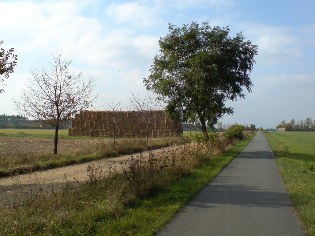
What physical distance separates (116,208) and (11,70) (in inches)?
312

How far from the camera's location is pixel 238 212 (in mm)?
9383

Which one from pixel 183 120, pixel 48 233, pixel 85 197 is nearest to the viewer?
pixel 48 233

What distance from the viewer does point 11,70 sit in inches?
574

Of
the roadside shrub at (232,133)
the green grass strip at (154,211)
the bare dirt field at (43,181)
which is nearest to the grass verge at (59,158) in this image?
the bare dirt field at (43,181)

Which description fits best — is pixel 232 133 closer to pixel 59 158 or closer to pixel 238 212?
pixel 59 158

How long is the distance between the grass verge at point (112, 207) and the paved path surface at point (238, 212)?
37 centimetres

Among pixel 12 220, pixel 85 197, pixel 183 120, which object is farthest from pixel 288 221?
pixel 183 120

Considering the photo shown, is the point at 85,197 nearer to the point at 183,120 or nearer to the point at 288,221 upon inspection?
the point at 288,221

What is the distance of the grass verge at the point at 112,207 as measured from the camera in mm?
7363

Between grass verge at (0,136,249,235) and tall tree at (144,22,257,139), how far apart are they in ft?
49.8

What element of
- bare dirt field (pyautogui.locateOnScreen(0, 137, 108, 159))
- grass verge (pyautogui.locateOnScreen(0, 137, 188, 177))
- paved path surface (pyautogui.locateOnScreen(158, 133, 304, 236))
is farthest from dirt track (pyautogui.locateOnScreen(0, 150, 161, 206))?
bare dirt field (pyautogui.locateOnScreen(0, 137, 108, 159))

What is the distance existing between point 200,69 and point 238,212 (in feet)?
64.1

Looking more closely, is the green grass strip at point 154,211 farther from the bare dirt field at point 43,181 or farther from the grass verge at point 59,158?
the grass verge at point 59,158

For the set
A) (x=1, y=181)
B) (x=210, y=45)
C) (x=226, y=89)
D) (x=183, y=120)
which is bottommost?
(x=1, y=181)
